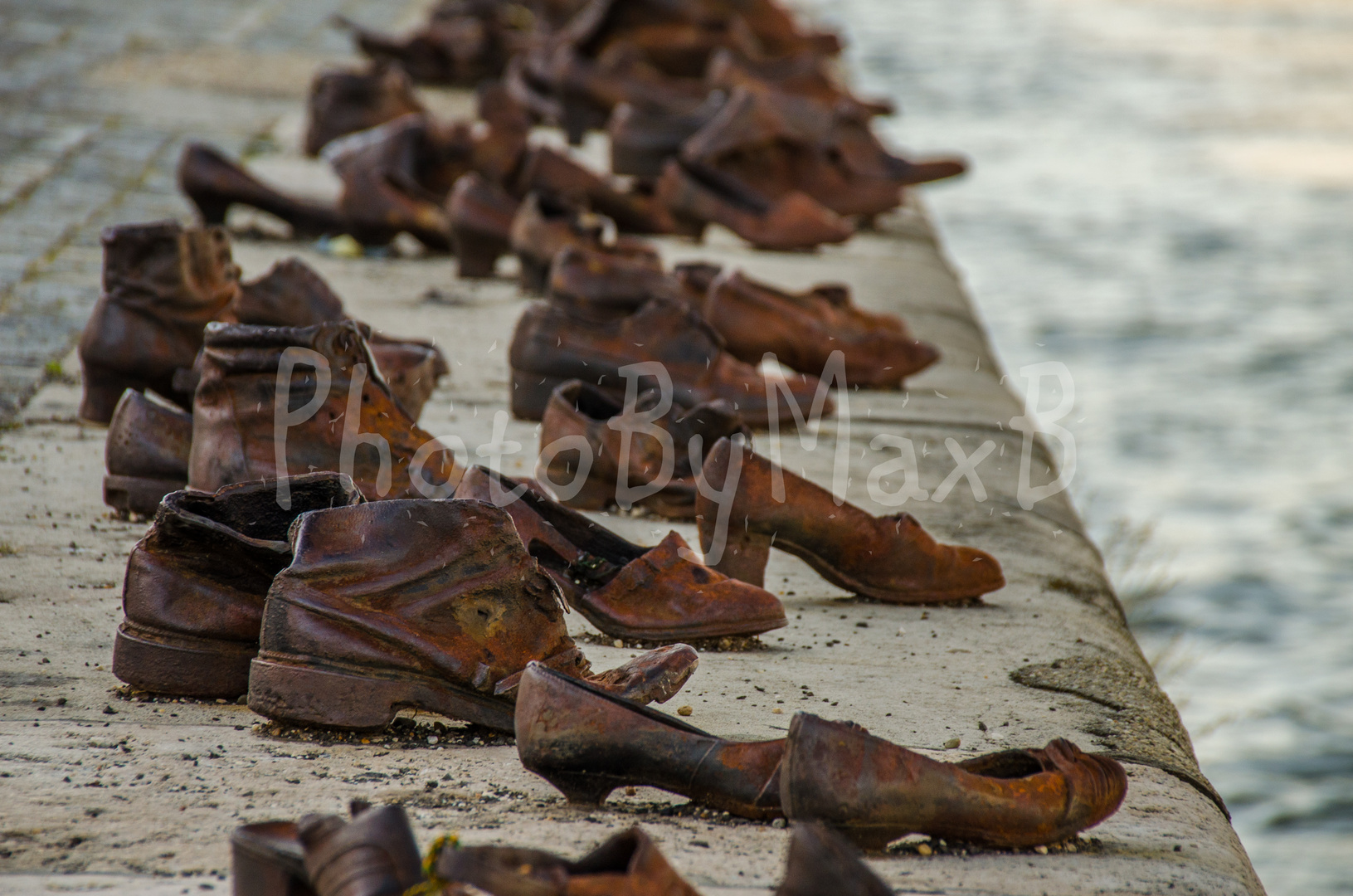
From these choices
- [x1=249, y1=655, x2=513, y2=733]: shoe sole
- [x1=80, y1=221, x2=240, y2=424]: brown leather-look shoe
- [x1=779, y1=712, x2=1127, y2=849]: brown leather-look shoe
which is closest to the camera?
[x1=779, y1=712, x2=1127, y2=849]: brown leather-look shoe

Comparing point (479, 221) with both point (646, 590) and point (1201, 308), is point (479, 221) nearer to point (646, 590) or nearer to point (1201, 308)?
point (646, 590)

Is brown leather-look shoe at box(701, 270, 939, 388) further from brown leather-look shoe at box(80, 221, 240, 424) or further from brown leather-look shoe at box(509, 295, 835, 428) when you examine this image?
brown leather-look shoe at box(80, 221, 240, 424)

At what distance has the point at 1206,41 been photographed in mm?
14703

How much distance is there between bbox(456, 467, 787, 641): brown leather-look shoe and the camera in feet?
7.61

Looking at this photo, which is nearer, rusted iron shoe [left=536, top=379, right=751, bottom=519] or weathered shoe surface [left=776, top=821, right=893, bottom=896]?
weathered shoe surface [left=776, top=821, right=893, bottom=896]

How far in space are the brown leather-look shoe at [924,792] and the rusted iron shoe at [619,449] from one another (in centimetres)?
125

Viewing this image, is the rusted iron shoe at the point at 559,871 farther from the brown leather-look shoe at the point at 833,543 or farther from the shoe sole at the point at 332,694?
the brown leather-look shoe at the point at 833,543

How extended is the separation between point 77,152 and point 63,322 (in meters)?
2.11

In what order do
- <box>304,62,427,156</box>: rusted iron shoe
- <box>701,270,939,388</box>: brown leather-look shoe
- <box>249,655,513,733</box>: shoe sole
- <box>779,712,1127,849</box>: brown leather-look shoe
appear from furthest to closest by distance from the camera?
<box>304,62,427,156</box>: rusted iron shoe
<box>701,270,939,388</box>: brown leather-look shoe
<box>249,655,513,733</box>: shoe sole
<box>779,712,1127,849</box>: brown leather-look shoe

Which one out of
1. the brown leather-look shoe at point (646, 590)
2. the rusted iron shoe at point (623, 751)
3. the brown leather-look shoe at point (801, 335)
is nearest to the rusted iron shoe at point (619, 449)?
the brown leather-look shoe at point (646, 590)

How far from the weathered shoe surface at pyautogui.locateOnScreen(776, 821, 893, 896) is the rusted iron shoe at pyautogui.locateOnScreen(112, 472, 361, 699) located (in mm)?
864

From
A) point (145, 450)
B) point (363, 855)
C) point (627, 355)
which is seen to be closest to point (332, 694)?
point (363, 855)

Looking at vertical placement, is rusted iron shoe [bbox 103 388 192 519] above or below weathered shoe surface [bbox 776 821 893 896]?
below

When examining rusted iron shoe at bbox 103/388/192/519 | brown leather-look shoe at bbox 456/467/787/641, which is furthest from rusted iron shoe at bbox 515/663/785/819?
rusted iron shoe at bbox 103/388/192/519
